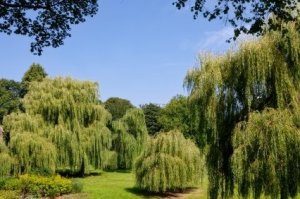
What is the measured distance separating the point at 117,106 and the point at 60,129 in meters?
44.3

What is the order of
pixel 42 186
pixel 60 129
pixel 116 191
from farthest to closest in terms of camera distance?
pixel 60 129 → pixel 116 191 → pixel 42 186

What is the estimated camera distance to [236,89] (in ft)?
50.9

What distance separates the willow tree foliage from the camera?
13.3m

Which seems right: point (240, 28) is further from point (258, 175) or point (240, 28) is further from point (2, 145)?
point (2, 145)

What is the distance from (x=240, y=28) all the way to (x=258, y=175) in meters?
8.12

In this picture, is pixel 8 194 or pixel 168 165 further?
pixel 168 165

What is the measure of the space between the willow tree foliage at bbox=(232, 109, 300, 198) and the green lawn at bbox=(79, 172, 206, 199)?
1046 cm

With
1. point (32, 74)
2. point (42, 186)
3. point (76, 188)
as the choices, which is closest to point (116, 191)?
point (76, 188)

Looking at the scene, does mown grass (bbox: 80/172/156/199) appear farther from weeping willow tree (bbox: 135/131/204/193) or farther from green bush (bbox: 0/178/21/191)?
green bush (bbox: 0/178/21/191)

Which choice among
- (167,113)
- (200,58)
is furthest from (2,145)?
(167,113)

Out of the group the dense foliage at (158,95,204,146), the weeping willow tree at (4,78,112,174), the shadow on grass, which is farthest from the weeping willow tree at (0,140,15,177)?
the dense foliage at (158,95,204,146)

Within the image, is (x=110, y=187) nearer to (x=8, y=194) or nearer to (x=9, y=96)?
(x=8, y=194)

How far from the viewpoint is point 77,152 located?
28.2 m

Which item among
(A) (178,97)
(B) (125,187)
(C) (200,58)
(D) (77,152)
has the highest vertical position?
(A) (178,97)
